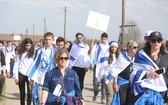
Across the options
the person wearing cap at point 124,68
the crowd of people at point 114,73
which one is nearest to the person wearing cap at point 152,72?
the crowd of people at point 114,73

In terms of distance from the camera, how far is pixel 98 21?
571 inches

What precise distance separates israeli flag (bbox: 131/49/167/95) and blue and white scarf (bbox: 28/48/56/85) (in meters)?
2.94

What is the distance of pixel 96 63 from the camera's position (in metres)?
13.2

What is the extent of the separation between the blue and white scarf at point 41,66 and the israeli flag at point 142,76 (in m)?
2.94

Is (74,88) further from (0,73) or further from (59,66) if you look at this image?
(0,73)

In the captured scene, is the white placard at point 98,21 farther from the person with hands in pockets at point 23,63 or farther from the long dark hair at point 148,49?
the long dark hair at point 148,49

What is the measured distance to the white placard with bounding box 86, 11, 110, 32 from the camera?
14398 millimetres

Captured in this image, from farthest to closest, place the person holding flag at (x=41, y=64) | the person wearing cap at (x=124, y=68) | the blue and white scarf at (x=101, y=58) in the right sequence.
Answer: the blue and white scarf at (x=101, y=58), the person holding flag at (x=41, y=64), the person wearing cap at (x=124, y=68)

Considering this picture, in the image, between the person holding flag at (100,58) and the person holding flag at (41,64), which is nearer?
the person holding flag at (41,64)

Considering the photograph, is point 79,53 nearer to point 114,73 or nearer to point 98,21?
point 98,21

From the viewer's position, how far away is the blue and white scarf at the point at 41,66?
9.55 meters

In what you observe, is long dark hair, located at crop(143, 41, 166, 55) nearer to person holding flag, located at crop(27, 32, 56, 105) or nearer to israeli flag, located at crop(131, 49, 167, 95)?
israeli flag, located at crop(131, 49, 167, 95)

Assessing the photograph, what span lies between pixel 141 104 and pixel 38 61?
353 cm

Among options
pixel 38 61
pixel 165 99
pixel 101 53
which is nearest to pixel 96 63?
pixel 101 53
